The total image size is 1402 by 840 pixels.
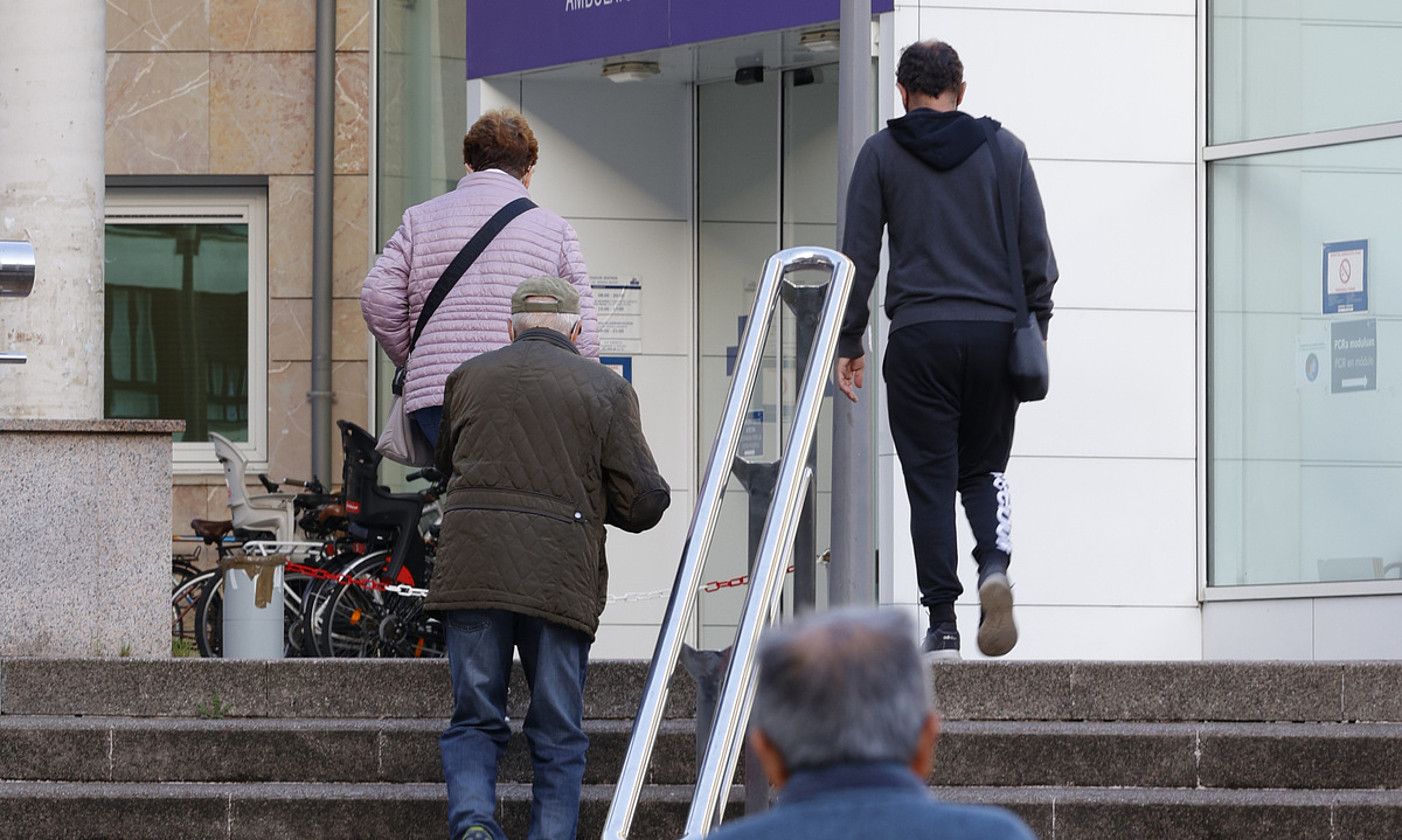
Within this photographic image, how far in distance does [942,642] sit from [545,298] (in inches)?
62.8

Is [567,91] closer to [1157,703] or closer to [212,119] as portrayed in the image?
[212,119]

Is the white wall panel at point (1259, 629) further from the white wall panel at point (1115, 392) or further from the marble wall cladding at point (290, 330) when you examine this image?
the marble wall cladding at point (290, 330)

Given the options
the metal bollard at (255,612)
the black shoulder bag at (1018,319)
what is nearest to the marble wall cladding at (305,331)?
the metal bollard at (255,612)

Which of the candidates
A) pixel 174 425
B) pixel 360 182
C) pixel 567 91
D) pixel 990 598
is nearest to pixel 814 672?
pixel 990 598

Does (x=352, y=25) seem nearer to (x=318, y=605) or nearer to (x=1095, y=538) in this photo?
(x=318, y=605)

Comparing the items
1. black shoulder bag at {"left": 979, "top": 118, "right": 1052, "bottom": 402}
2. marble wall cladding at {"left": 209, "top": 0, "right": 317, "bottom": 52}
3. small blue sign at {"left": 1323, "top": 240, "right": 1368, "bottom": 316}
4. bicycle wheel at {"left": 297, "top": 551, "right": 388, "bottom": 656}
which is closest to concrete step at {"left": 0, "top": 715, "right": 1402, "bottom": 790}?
black shoulder bag at {"left": 979, "top": 118, "right": 1052, "bottom": 402}

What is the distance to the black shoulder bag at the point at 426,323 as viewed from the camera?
673 centimetres

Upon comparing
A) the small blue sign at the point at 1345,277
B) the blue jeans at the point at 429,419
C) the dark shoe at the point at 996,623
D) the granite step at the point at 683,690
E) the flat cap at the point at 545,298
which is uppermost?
the small blue sign at the point at 1345,277

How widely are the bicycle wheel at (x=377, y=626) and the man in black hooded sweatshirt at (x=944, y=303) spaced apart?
4989 millimetres

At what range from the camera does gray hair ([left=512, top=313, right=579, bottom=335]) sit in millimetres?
A: 5922

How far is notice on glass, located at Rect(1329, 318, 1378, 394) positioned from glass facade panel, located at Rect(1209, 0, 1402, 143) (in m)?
0.86

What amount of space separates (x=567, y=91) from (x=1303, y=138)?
391 centimetres

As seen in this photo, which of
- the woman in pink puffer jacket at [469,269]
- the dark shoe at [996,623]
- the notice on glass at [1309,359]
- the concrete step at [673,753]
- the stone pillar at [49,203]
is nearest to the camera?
the dark shoe at [996,623]

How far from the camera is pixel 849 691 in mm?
2164
